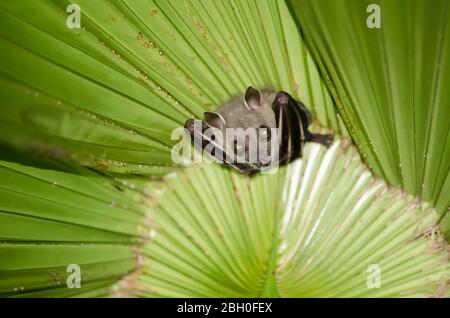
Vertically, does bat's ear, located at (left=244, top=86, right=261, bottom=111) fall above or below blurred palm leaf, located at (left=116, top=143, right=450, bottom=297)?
above

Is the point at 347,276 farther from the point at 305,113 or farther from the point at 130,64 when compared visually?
the point at 130,64

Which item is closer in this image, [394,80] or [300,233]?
[394,80]

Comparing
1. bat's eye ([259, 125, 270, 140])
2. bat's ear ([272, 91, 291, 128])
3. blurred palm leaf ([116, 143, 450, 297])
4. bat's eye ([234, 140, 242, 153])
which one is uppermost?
bat's ear ([272, 91, 291, 128])

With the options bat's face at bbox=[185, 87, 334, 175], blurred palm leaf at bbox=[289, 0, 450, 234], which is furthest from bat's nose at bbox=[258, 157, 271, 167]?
blurred palm leaf at bbox=[289, 0, 450, 234]

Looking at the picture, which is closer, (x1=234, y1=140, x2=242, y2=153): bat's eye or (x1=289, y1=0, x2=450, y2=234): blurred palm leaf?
(x1=289, y1=0, x2=450, y2=234): blurred palm leaf

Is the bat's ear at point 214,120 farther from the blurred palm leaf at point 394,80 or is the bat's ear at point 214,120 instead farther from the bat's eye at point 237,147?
the blurred palm leaf at point 394,80

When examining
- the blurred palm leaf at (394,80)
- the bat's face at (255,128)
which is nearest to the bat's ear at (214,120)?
the bat's face at (255,128)

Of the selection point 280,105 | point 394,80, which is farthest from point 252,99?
point 394,80

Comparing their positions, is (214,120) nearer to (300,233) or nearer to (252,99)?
(252,99)

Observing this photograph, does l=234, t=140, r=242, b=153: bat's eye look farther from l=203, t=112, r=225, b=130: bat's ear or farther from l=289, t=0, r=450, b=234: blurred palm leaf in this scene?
l=289, t=0, r=450, b=234: blurred palm leaf
